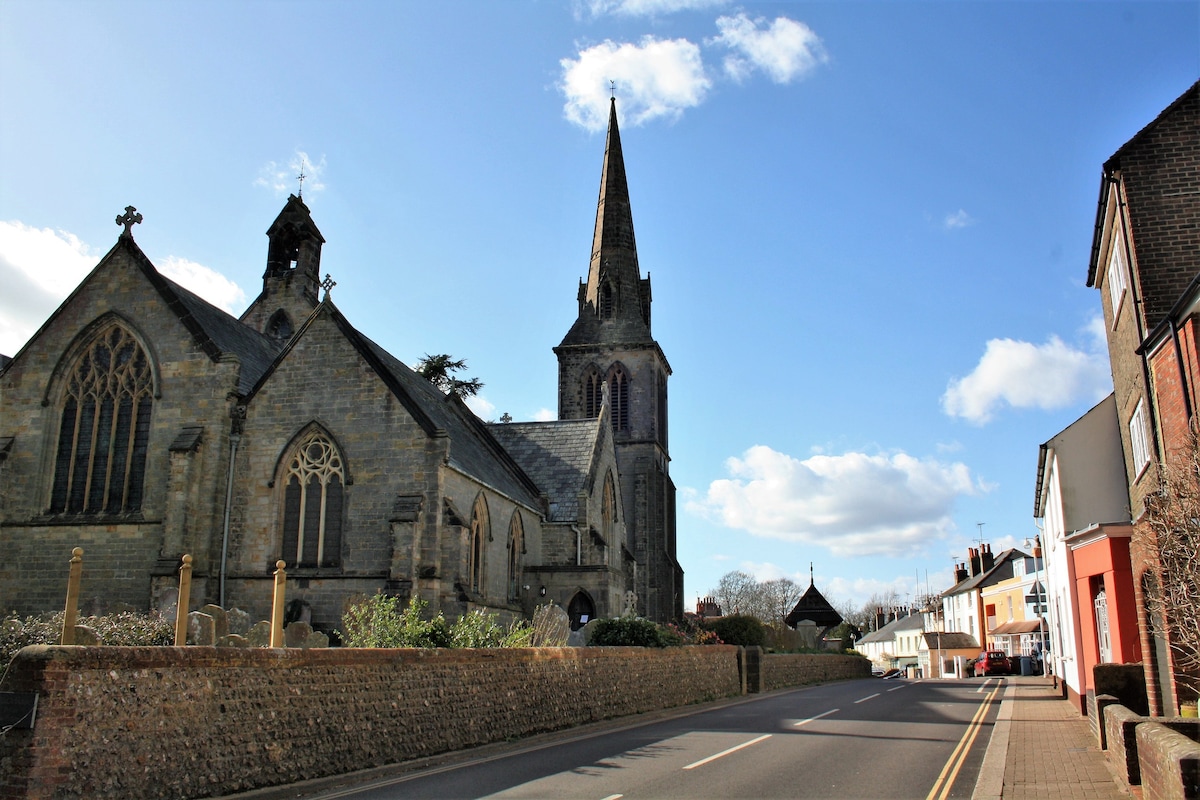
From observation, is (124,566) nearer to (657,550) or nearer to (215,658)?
(215,658)

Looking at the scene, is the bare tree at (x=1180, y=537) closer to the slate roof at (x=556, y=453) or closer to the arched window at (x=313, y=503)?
the arched window at (x=313, y=503)

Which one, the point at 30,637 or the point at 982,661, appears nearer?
the point at 30,637

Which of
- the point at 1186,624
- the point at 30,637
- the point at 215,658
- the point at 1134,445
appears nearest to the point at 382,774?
the point at 215,658

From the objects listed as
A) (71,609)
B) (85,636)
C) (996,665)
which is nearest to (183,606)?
(85,636)

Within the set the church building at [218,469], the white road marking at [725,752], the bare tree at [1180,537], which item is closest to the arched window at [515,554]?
the church building at [218,469]

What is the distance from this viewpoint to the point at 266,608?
2386 centimetres

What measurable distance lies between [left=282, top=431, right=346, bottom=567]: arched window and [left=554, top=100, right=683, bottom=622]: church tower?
25.1 meters

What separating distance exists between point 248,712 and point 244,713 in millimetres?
61

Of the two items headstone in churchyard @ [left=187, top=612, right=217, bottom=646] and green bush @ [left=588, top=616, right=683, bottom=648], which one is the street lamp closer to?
green bush @ [left=588, top=616, right=683, bottom=648]

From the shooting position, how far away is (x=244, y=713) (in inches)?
431

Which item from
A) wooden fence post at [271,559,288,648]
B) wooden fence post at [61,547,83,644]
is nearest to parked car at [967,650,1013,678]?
wooden fence post at [271,559,288,648]

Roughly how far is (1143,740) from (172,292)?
25334 millimetres

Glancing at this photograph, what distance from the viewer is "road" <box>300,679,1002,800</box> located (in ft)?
35.8

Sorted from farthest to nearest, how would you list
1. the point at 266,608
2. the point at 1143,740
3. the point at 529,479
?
1. the point at 529,479
2. the point at 266,608
3. the point at 1143,740
